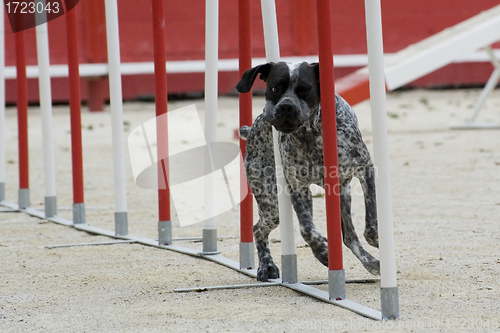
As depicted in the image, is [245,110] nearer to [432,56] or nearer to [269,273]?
[269,273]

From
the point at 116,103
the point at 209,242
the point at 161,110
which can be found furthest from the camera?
the point at 116,103

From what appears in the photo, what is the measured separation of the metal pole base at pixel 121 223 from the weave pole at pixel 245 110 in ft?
3.77

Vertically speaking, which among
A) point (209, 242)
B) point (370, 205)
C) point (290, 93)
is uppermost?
point (290, 93)

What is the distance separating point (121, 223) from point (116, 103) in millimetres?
649

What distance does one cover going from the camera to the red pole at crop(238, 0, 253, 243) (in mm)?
3861

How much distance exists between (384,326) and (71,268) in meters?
1.79

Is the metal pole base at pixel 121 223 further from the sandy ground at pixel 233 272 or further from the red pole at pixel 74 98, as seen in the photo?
the red pole at pixel 74 98

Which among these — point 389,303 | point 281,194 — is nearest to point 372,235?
point 281,194

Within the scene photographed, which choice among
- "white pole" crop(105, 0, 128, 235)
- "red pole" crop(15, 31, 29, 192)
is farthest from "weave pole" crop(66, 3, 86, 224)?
"red pole" crop(15, 31, 29, 192)

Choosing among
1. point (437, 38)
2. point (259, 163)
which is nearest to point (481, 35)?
point (437, 38)

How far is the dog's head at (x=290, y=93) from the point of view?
3240 millimetres

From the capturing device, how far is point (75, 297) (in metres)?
3.46

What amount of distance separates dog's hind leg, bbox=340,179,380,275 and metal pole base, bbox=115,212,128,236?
5.37 feet

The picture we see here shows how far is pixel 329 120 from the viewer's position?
3043 mm
